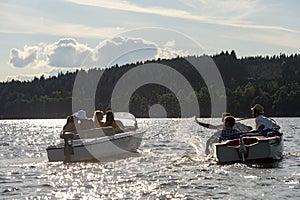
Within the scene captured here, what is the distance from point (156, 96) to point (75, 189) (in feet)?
515

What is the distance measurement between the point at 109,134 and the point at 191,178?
27.4 ft

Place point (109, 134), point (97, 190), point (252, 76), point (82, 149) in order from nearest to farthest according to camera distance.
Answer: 1. point (97, 190)
2. point (82, 149)
3. point (109, 134)
4. point (252, 76)

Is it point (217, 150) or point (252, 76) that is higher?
point (252, 76)

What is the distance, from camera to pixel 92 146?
26047 millimetres

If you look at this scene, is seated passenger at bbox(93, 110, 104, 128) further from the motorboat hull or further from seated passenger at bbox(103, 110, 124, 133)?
the motorboat hull

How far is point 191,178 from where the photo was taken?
20266 millimetres

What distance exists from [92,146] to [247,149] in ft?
22.3

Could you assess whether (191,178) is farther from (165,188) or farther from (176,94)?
(176,94)

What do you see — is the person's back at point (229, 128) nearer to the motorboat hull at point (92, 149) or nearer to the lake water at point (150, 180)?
the lake water at point (150, 180)

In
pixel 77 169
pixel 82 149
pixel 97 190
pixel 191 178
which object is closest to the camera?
pixel 97 190

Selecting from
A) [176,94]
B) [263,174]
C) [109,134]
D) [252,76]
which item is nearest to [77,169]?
[109,134]

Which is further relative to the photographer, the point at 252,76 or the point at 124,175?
the point at 252,76

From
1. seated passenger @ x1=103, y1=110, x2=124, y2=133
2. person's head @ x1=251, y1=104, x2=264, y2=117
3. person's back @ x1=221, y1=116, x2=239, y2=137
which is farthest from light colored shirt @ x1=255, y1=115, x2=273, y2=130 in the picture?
seated passenger @ x1=103, y1=110, x2=124, y2=133

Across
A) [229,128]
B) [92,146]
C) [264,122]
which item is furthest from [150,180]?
[264,122]
